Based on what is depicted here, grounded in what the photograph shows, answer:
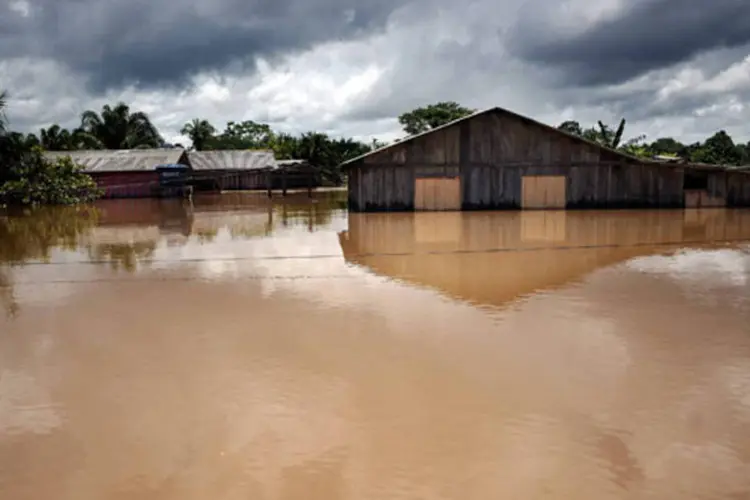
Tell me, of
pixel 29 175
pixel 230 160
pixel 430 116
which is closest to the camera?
pixel 29 175

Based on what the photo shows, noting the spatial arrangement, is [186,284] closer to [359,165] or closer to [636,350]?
[636,350]

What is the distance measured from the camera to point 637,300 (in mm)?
8375

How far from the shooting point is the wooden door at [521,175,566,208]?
2373cm

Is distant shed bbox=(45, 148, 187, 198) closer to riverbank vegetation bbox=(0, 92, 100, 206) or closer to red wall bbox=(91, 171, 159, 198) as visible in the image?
red wall bbox=(91, 171, 159, 198)

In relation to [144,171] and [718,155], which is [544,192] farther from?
[718,155]

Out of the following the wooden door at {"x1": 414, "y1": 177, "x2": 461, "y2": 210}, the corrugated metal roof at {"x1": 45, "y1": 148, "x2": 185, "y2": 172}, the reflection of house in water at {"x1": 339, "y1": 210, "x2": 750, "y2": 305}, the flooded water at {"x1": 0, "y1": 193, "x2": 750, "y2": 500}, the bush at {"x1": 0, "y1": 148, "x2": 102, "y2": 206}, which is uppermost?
the corrugated metal roof at {"x1": 45, "y1": 148, "x2": 185, "y2": 172}

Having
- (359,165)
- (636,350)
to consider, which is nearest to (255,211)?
(359,165)

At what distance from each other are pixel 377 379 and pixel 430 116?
5744cm

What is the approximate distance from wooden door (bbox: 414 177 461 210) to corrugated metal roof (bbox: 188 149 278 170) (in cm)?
2238

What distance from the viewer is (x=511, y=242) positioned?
1442 centimetres

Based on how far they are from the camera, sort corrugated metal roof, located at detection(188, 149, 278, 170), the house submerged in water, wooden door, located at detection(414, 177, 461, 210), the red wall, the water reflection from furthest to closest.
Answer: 1. corrugated metal roof, located at detection(188, 149, 278, 170)
2. the red wall
3. the house submerged in water
4. wooden door, located at detection(414, 177, 461, 210)
5. the water reflection

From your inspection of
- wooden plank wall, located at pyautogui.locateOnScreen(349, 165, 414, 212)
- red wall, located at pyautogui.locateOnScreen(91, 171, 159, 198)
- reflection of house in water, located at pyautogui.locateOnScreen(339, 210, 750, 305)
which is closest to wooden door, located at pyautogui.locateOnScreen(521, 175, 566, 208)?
reflection of house in water, located at pyautogui.locateOnScreen(339, 210, 750, 305)

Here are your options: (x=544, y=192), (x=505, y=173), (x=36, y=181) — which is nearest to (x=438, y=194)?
(x=505, y=173)

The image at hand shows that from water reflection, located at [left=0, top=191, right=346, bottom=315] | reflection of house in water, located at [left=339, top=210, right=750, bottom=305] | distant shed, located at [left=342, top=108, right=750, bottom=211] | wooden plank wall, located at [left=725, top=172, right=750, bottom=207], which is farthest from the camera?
wooden plank wall, located at [left=725, top=172, right=750, bottom=207]
